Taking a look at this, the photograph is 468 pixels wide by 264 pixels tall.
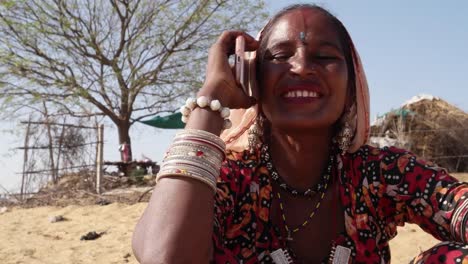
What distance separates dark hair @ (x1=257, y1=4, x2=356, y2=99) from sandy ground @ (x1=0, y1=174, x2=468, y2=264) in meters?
2.63

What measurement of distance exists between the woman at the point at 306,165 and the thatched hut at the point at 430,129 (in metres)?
12.0

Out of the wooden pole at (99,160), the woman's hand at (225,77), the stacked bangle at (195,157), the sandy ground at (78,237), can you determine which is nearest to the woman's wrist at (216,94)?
the woman's hand at (225,77)

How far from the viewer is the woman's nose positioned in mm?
1807

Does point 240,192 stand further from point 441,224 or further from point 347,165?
point 441,224

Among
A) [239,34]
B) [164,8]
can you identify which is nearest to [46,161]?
[164,8]

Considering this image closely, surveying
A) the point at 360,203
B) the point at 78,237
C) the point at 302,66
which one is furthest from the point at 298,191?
the point at 78,237

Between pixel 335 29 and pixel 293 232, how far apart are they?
81 cm

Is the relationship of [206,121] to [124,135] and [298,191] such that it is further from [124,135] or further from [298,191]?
[124,135]

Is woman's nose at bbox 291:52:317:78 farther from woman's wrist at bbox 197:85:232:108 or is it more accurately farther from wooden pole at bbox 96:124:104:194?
wooden pole at bbox 96:124:104:194

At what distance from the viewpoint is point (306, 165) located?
6.47 ft

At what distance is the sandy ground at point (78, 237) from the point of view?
4.95 m

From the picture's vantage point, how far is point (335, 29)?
1.91 m

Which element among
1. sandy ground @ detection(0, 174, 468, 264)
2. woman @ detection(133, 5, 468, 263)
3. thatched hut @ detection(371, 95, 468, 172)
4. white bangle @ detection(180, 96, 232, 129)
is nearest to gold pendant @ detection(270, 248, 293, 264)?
woman @ detection(133, 5, 468, 263)

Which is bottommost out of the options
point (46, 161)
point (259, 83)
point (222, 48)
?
point (46, 161)
